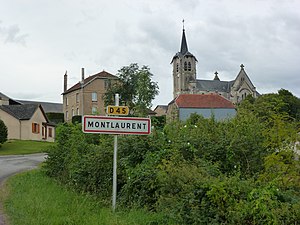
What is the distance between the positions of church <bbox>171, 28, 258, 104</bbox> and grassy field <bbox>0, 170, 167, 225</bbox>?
112 m

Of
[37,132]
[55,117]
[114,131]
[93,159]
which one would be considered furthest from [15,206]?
[55,117]

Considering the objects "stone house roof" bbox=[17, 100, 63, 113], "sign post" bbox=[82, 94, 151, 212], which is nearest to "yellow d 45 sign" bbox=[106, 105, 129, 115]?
"sign post" bbox=[82, 94, 151, 212]

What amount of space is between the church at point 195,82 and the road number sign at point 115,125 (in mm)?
113615

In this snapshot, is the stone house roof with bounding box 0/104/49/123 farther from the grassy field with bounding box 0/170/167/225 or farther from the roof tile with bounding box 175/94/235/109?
the grassy field with bounding box 0/170/167/225

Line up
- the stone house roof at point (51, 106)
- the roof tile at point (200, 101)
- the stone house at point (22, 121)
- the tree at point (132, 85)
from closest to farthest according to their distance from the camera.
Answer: the stone house at point (22, 121), the tree at point (132, 85), the roof tile at point (200, 101), the stone house roof at point (51, 106)

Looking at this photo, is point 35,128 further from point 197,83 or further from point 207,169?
point 197,83

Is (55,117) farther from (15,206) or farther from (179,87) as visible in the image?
(15,206)

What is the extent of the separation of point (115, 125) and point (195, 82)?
404 feet

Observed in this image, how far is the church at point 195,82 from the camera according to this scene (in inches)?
4904

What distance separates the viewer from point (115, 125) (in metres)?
9.48

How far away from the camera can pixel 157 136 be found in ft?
38.1

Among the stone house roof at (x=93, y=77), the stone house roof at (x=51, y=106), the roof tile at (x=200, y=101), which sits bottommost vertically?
the roof tile at (x=200, y=101)

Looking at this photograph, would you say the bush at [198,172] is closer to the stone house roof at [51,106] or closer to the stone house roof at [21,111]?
the stone house roof at [21,111]

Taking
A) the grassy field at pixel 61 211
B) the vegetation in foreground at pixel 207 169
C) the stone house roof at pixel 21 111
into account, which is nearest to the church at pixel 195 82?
the stone house roof at pixel 21 111
